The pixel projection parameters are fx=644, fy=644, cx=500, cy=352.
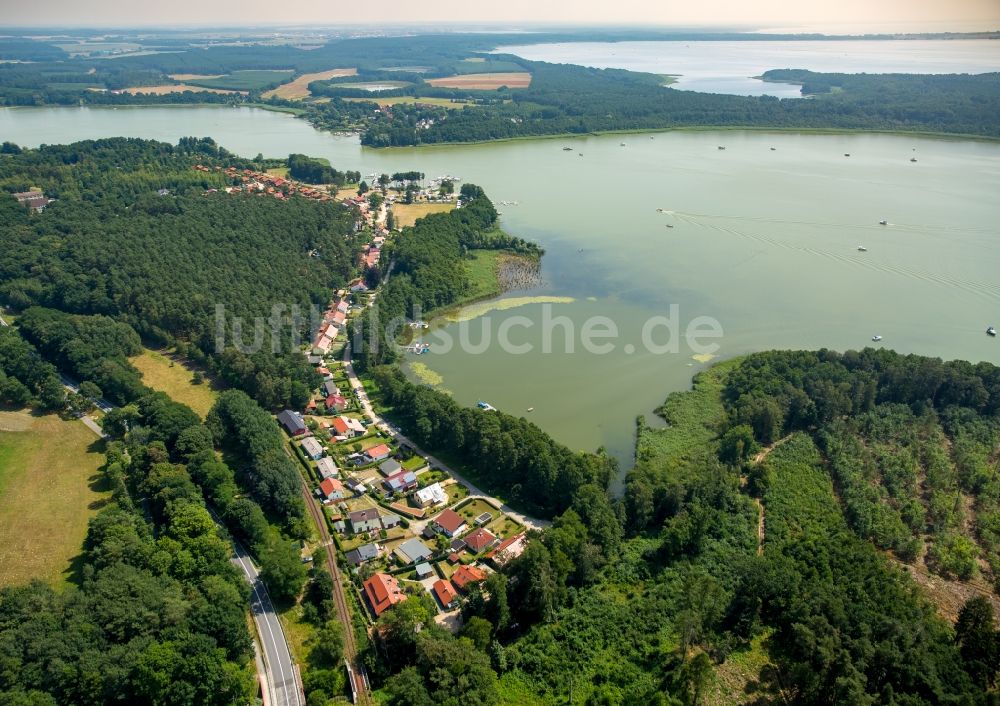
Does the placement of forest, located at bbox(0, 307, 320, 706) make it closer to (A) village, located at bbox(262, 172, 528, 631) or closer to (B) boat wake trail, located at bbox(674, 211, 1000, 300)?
(A) village, located at bbox(262, 172, 528, 631)

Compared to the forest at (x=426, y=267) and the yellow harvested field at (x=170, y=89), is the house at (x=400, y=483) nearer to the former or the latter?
the forest at (x=426, y=267)

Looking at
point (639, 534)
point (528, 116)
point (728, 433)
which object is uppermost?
point (528, 116)

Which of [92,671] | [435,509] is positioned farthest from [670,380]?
[92,671]

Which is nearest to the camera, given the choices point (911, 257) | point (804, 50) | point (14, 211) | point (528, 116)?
point (911, 257)

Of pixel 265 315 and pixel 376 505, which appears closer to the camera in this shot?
pixel 376 505

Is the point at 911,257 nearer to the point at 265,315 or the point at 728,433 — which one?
the point at 728,433

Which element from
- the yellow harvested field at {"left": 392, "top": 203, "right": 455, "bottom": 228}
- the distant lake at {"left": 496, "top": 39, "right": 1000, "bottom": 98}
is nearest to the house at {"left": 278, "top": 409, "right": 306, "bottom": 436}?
the yellow harvested field at {"left": 392, "top": 203, "right": 455, "bottom": 228}

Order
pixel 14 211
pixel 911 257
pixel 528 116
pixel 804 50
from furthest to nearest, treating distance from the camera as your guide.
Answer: pixel 804 50 < pixel 528 116 < pixel 14 211 < pixel 911 257
